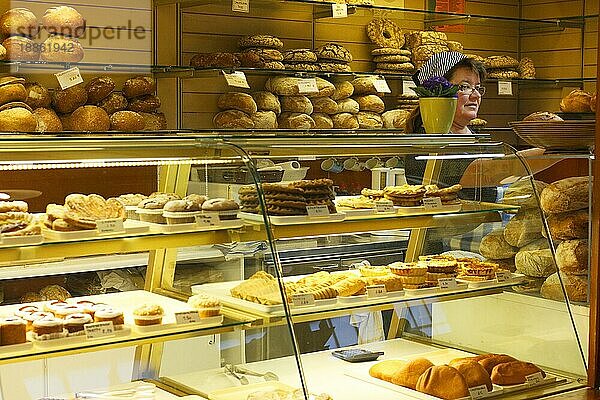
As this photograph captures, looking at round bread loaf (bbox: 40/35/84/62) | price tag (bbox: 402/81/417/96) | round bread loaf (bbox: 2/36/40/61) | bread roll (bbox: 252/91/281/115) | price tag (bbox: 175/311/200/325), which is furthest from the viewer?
price tag (bbox: 402/81/417/96)

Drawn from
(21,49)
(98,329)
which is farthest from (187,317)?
(21,49)

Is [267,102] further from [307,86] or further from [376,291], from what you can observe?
[376,291]

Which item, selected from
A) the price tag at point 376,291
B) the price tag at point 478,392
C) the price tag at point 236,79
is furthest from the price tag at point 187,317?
the price tag at point 236,79

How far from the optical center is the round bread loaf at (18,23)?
11.9ft

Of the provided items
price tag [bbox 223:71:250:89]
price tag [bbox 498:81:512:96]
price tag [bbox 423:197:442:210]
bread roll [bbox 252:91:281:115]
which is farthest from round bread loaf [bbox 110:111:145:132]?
price tag [bbox 498:81:512:96]

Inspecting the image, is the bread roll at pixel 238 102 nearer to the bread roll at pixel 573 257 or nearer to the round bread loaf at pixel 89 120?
the round bread loaf at pixel 89 120

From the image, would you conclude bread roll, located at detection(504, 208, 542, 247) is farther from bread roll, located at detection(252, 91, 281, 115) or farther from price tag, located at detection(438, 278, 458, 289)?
bread roll, located at detection(252, 91, 281, 115)

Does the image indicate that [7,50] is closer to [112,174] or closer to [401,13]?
[112,174]

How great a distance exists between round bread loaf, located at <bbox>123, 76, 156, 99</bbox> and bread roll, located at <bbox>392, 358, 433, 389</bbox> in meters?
2.03

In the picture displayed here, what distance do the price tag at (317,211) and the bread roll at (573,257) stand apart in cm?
80

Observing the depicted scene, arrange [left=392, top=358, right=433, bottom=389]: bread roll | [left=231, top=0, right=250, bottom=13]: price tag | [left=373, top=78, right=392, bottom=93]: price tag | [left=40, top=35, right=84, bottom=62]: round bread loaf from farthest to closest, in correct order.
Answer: [left=373, top=78, right=392, bottom=93]: price tag
[left=231, top=0, right=250, bottom=13]: price tag
[left=40, top=35, right=84, bottom=62]: round bread loaf
[left=392, top=358, right=433, bottom=389]: bread roll

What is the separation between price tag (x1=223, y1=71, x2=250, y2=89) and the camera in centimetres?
423

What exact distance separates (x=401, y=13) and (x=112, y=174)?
3.40 meters

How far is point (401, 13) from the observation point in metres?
5.15
